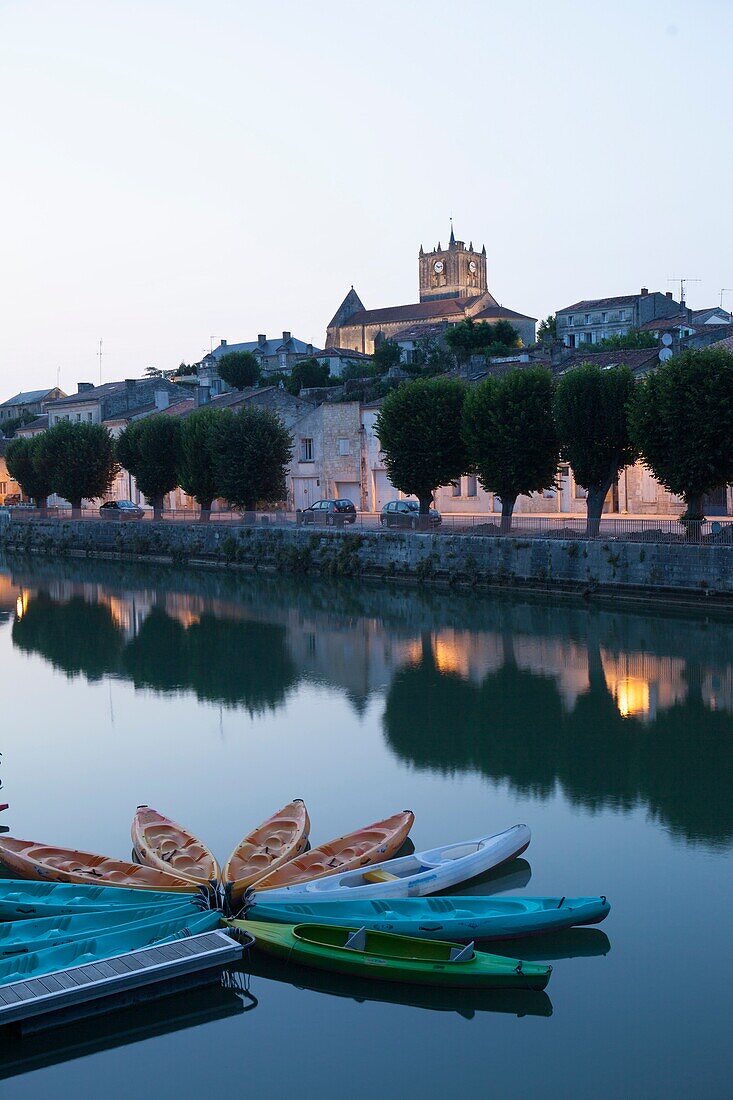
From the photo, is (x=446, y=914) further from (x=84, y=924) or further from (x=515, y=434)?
(x=515, y=434)

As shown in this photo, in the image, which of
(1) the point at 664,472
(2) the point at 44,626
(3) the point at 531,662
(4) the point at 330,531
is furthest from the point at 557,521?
(2) the point at 44,626

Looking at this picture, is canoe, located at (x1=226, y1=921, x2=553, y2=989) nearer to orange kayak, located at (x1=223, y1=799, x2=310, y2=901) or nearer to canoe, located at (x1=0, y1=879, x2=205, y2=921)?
canoe, located at (x1=0, y1=879, x2=205, y2=921)

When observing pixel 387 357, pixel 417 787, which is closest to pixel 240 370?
pixel 387 357

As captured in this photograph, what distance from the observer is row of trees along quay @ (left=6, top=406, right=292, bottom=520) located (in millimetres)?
49656

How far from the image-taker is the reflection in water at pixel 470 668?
1756 centimetres

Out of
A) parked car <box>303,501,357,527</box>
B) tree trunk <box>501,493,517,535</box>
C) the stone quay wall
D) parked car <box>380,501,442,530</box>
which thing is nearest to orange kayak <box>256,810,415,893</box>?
the stone quay wall

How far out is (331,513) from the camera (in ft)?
152

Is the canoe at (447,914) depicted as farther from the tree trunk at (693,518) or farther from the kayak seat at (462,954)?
the tree trunk at (693,518)

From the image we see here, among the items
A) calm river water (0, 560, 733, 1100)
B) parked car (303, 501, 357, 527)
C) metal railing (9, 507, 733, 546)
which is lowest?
calm river water (0, 560, 733, 1100)

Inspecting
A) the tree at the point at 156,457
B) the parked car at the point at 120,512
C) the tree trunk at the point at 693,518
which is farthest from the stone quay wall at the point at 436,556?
the tree at the point at 156,457

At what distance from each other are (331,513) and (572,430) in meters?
12.8

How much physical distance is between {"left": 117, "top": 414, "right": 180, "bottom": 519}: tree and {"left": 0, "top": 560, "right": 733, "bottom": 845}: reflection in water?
14232 mm

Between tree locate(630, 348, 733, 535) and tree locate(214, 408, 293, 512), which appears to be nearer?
tree locate(630, 348, 733, 535)

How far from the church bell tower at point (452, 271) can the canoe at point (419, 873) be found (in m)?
152
